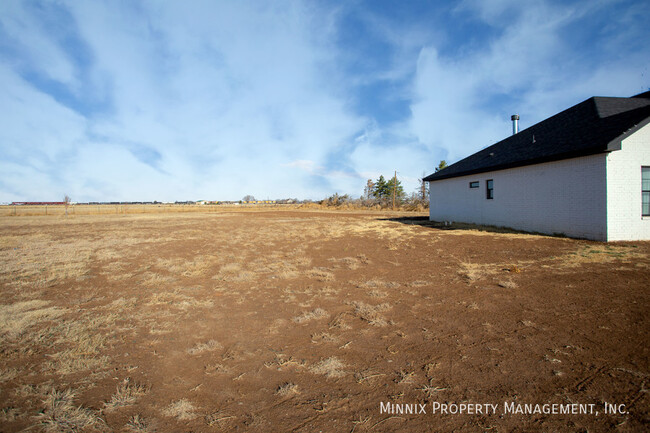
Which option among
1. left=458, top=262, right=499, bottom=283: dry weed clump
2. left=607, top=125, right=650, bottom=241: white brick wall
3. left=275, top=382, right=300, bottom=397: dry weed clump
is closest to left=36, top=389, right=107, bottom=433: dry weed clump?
left=275, top=382, right=300, bottom=397: dry weed clump

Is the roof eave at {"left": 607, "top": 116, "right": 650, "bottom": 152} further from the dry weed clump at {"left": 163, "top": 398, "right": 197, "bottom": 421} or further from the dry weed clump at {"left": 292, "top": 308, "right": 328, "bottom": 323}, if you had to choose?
the dry weed clump at {"left": 163, "top": 398, "right": 197, "bottom": 421}

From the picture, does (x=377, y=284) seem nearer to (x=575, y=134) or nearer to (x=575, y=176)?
Result: (x=575, y=176)

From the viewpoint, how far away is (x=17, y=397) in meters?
2.60

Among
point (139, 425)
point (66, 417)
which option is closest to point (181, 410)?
point (139, 425)

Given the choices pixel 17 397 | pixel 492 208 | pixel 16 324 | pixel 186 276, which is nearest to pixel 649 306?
pixel 17 397

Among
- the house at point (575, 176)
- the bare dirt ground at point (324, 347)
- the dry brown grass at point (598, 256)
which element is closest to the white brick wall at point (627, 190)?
the house at point (575, 176)

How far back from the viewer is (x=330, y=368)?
3031 millimetres

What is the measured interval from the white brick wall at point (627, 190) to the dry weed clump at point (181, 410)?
13591 millimetres

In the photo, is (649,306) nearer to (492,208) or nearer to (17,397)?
(17,397)

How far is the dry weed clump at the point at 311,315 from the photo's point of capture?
4340 mm

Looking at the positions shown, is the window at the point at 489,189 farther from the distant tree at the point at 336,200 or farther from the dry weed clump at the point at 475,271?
the distant tree at the point at 336,200

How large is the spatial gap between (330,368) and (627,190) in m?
13.1

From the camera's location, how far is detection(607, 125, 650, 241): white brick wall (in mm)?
10031

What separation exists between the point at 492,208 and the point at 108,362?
57.9 ft
